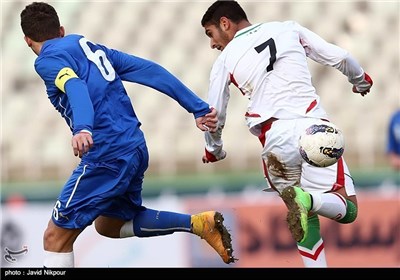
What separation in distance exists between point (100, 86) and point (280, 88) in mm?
1188

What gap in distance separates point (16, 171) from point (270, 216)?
316cm

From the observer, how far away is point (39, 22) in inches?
260

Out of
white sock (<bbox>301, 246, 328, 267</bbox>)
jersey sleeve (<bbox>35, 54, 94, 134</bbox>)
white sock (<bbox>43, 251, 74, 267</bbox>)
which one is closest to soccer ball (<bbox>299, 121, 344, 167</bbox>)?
white sock (<bbox>301, 246, 328, 267</bbox>)

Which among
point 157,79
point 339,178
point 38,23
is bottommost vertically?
point 339,178

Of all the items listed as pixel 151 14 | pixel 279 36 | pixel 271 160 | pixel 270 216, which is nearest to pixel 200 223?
pixel 271 160

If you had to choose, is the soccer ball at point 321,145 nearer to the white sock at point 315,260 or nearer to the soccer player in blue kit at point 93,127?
the soccer player in blue kit at point 93,127

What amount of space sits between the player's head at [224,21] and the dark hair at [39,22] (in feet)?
3.59

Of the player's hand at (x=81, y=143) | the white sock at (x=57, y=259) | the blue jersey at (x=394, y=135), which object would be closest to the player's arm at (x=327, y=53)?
the player's hand at (x=81, y=143)

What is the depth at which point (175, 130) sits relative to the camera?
1208 centimetres

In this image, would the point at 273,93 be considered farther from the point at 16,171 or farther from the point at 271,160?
the point at 16,171

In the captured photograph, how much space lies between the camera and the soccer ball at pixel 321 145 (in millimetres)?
6648

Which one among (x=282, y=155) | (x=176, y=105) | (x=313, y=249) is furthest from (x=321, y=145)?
(x=176, y=105)

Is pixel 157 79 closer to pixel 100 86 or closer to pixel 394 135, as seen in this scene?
pixel 100 86

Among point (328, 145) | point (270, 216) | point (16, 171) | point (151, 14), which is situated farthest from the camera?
point (151, 14)
